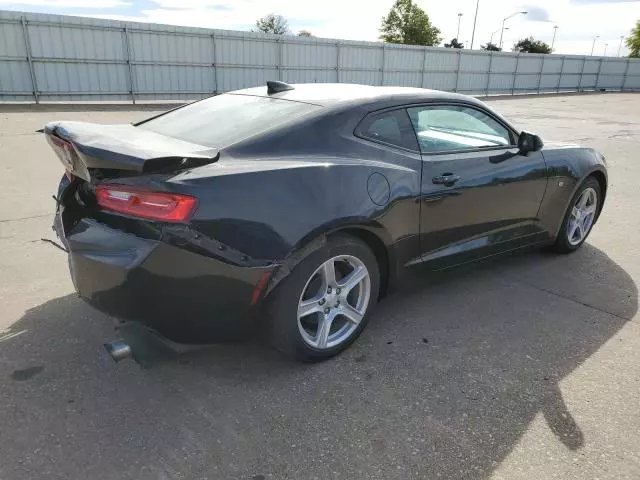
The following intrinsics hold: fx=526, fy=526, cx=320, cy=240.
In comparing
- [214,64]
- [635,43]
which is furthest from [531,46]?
[214,64]

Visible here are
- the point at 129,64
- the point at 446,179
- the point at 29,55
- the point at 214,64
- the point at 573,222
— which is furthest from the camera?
the point at 214,64

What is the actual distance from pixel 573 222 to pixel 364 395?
314 cm

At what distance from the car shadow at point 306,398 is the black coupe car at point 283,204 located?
30 centimetres

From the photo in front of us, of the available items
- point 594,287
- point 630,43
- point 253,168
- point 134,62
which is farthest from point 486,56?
point 630,43

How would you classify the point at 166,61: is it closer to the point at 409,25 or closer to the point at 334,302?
the point at 334,302

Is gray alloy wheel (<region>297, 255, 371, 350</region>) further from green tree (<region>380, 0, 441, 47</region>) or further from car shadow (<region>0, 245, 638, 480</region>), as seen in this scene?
green tree (<region>380, 0, 441, 47</region>)

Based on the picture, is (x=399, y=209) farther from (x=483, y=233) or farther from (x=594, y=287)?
(x=594, y=287)

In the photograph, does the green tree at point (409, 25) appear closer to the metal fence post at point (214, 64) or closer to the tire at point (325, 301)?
the metal fence post at point (214, 64)

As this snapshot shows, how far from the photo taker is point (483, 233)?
3.83 meters

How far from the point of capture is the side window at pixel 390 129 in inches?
125

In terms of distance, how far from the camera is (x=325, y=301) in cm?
298

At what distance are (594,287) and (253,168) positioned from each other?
307 cm

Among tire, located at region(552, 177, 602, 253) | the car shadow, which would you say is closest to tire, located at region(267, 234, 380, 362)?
the car shadow

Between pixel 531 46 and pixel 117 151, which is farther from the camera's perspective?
pixel 531 46
